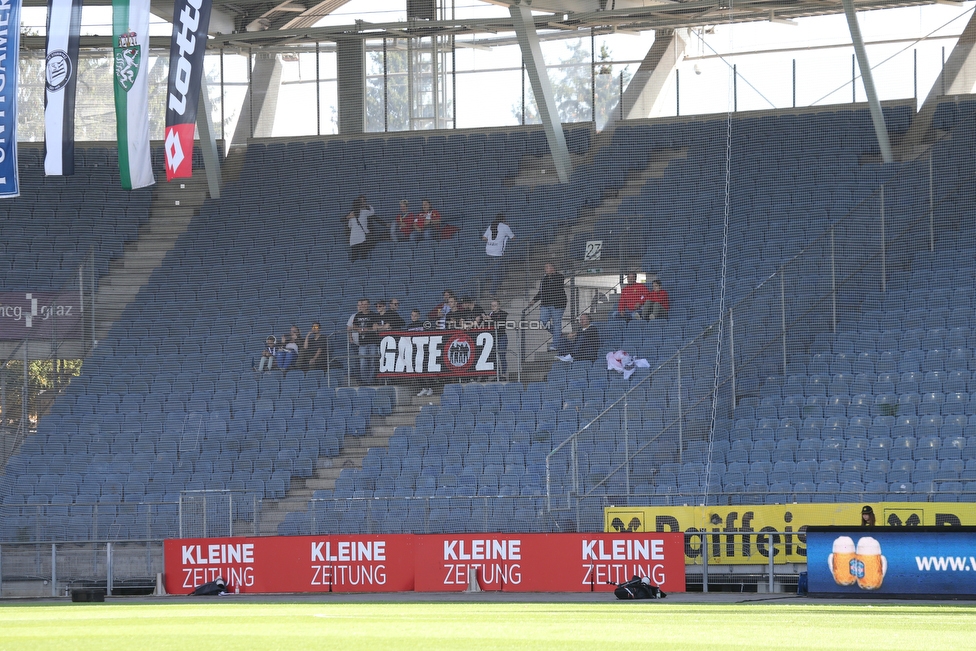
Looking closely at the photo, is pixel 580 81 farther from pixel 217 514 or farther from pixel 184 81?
pixel 217 514

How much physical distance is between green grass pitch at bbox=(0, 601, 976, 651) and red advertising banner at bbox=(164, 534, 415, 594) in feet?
9.11

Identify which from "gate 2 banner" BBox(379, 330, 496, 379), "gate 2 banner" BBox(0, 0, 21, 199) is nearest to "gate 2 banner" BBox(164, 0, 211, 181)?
"gate 2 banner" BBox(0, 0, 21, 199)

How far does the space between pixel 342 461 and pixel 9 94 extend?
8.64 m

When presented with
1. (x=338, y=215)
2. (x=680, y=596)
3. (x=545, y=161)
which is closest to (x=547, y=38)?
(x=545, y=161)

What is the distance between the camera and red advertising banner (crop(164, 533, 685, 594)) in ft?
62.3

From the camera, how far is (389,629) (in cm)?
1259

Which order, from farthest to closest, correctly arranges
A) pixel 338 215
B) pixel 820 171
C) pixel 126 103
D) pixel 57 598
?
pixel 338 215
pixel 820 171
pixel 126 103
pixel 57 598

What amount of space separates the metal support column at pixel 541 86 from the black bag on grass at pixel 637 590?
12119 millimetres

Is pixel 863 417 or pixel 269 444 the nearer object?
pixel 863 417

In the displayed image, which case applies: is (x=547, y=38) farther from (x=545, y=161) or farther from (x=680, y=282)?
(x=680, y=282)

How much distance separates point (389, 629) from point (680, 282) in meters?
13.7

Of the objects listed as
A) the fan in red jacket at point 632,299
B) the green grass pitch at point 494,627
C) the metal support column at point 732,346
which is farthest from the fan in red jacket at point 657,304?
the green grass pitch at point 494,627

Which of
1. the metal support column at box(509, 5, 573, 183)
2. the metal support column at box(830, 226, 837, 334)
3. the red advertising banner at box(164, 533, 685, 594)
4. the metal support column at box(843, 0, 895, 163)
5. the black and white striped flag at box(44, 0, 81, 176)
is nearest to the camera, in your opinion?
the red advertising banner at box(164, 533, 685, 594)

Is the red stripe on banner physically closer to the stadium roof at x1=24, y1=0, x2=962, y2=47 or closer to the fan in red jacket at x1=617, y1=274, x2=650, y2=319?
the stadium roof at x1=24, y1=0, x2=962, y2=47
